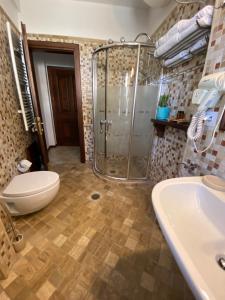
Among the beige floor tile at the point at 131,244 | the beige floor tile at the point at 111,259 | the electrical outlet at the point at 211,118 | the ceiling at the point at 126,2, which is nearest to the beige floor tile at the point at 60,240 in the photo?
the beige floor tile at the point at 111,259

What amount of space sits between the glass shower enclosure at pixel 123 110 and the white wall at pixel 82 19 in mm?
418

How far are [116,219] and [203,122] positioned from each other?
128 centimetres

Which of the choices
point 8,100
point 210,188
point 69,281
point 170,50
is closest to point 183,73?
point 170,50

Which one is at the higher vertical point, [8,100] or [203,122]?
[8,100]

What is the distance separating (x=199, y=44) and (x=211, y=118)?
648mm

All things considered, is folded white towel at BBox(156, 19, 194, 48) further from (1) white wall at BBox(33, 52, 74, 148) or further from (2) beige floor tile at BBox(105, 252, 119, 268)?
(1) white wall at BBox(33, 52, 74, 148)

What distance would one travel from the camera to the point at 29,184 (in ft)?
4.65

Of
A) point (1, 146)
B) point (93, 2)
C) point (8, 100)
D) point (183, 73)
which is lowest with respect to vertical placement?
point (1, 146)

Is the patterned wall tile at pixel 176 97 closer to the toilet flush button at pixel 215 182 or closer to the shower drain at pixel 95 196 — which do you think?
the toilet flush button at pixel 215 182

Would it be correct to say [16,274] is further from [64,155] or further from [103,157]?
[64,155]

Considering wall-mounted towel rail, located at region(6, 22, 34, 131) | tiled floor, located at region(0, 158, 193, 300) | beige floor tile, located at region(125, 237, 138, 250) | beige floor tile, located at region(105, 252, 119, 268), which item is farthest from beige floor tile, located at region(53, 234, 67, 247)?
wall-mounted towel rail, located at region(6, 22, 34, 131)

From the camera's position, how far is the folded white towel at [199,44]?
1.01m

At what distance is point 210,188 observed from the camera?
774 millimetres

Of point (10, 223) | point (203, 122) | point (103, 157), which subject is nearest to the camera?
point (203, 122)
